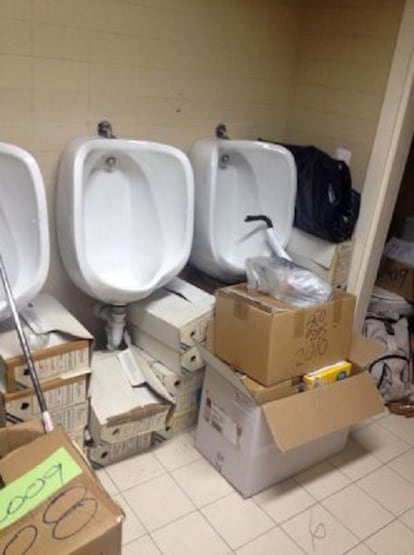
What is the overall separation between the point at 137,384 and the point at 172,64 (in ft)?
3.77

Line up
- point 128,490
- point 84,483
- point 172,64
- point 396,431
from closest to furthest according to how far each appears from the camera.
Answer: point 84,483, point 128,490, point 172,64, point 396,431

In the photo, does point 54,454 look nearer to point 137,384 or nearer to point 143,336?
point 137,384

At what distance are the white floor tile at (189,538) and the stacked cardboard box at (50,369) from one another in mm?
394

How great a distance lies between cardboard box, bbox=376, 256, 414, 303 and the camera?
2.55 meters

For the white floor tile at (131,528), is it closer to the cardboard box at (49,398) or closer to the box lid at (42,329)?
the cardboard box at (49,398)

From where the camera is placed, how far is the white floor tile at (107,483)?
1.65m

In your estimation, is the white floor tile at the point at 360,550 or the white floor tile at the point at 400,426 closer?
the white floor tile at the point at 360,550

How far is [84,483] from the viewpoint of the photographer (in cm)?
99

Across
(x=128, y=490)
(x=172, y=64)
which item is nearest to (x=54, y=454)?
(x=128, y=490)

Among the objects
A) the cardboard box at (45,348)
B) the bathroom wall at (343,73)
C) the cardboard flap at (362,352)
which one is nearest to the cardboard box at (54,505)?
the cardboard box at (45,348)

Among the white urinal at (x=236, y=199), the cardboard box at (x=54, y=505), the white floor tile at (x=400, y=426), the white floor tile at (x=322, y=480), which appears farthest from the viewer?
the white floor tile at (x=400, y=426)

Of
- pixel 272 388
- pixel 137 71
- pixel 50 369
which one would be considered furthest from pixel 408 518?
pixel 137 71

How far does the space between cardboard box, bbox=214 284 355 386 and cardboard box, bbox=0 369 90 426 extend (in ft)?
1.48

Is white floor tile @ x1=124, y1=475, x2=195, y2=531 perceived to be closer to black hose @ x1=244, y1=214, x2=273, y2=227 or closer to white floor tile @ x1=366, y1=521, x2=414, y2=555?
white floor tile @ x1=366, y1=521, x2=414, y2=555
